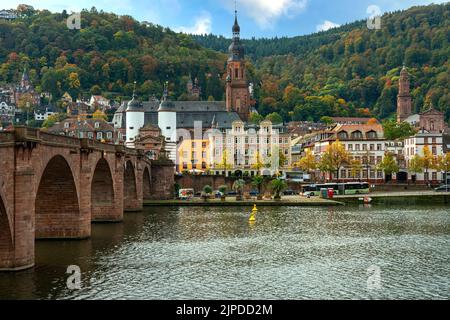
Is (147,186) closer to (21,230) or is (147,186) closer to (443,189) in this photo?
(443,189)

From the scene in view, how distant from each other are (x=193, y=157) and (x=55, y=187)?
3831 inches

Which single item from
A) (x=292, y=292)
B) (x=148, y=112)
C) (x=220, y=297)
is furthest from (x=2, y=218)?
(x=148, y=112)

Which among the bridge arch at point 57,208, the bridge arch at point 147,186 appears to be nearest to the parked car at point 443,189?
the bridge arch at point 147,186

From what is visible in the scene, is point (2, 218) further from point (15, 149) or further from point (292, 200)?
point (292, 200)

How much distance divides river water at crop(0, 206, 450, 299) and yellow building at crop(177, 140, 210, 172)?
74890 mm

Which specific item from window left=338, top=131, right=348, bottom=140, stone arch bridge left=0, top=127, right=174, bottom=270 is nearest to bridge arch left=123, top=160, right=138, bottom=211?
stone arch bridge left=0, top=127, right=174, bottom=270

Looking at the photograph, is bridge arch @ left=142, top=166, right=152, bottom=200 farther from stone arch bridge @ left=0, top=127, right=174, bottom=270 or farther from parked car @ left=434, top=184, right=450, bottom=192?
parked car @ left=434, top=184, right=450, bottom=192

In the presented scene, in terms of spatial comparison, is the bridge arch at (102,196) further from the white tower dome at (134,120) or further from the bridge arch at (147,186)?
the white tower dome at (134,120)

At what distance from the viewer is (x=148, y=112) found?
173125mm

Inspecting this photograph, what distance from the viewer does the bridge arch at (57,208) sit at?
5362 centimetres

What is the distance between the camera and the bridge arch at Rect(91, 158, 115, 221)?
2790 inches

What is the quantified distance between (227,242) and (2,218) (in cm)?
2135

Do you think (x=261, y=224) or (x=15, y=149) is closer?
(x=15, y=149)
